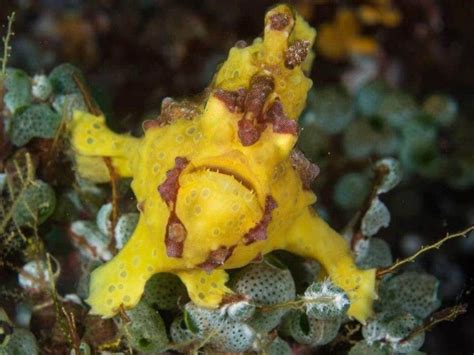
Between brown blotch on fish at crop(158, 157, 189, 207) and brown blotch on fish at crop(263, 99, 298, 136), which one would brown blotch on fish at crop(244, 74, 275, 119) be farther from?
brown blotch on fish at crop(158, 157, 189, 207)

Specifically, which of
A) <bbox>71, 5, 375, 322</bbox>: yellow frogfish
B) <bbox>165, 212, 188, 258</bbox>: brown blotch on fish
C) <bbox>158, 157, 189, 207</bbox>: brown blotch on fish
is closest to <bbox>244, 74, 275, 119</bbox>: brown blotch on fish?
<bbox>71, 5, 375, 322</bbox>: yellow frogfish

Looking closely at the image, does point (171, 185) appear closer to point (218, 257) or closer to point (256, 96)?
point (218, 257)

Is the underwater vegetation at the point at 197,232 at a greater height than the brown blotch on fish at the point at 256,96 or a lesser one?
lesser

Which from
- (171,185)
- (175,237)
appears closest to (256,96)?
(171,185)

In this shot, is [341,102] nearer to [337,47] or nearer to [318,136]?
[318,136]

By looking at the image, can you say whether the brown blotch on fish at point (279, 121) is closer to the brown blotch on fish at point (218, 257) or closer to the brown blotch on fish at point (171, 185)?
the brown blotch on fish at point (171, 185)

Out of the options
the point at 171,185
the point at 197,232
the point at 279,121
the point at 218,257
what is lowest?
the point at 218,257

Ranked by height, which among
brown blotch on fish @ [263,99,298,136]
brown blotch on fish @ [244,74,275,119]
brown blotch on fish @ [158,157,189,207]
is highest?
brown blotch on fish @ [244,74,275,119]

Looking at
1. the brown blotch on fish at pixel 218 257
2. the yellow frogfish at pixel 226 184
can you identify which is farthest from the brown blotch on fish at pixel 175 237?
the brown blotch on fish at pixel 218 257
